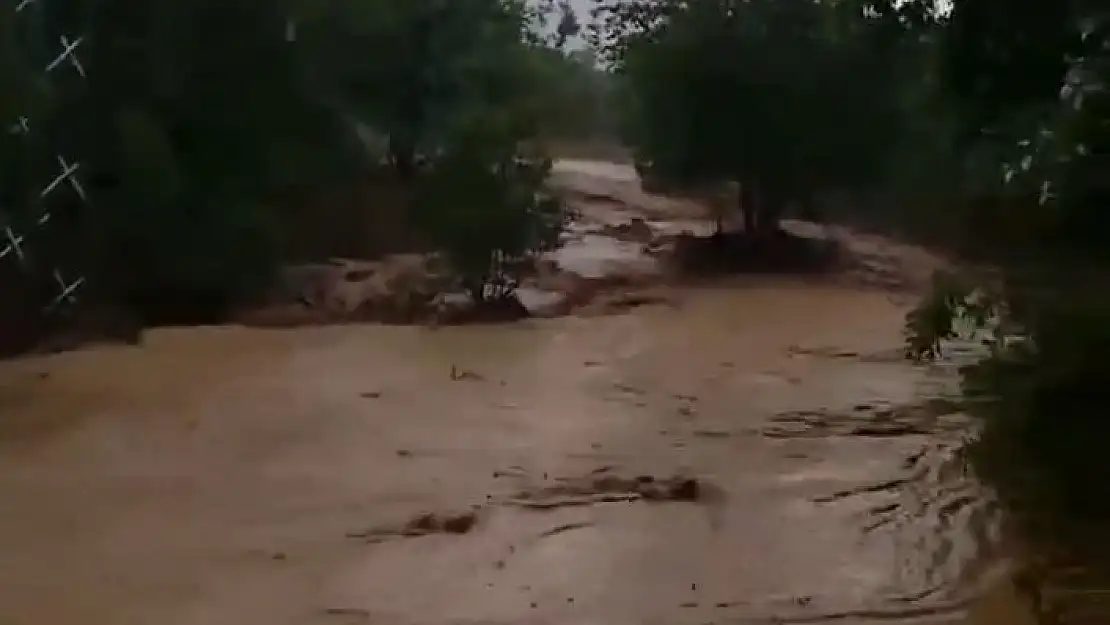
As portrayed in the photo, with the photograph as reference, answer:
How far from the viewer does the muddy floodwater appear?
4441mm

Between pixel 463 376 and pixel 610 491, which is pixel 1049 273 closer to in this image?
pixel 610 491

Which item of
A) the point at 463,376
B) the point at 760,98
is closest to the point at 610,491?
the point at 463,376

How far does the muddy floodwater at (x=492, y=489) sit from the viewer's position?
175 inches

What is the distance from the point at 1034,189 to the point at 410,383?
161 inches

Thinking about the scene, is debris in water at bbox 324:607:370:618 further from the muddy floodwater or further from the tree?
the tree

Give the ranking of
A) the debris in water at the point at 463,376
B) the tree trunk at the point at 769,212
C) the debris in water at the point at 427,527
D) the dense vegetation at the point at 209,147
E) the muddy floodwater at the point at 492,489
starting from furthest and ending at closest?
the tree trunk at the point at 769,212
the dense vegetation at the point at 209,147
the debris in water at the point at 463,376
the debris in water at the point at 427,527
the muddy floodwater at the point at 492,489

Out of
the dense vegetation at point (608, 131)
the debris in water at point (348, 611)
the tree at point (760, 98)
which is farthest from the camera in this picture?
the tree at point (760, 98)

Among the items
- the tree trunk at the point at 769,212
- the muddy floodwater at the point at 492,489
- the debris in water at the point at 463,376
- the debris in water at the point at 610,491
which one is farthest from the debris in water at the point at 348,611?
the tree trunk at the point at 769,212

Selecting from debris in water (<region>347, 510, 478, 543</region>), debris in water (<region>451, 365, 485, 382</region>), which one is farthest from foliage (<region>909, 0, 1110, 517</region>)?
debris in water (<region>451, 365, 485, 382</region>)

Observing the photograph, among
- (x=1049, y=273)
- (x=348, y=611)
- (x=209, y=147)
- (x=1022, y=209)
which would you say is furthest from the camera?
(x=209, y=147)

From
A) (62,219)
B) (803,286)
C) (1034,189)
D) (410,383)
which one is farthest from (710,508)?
(803,286)

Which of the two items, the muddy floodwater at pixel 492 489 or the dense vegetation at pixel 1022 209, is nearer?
the muddy floodwater at pixel 492 489

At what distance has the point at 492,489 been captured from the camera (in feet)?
18.7

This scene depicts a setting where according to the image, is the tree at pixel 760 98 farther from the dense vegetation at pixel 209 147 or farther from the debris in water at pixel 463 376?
the debris in water at pixel 463 376
